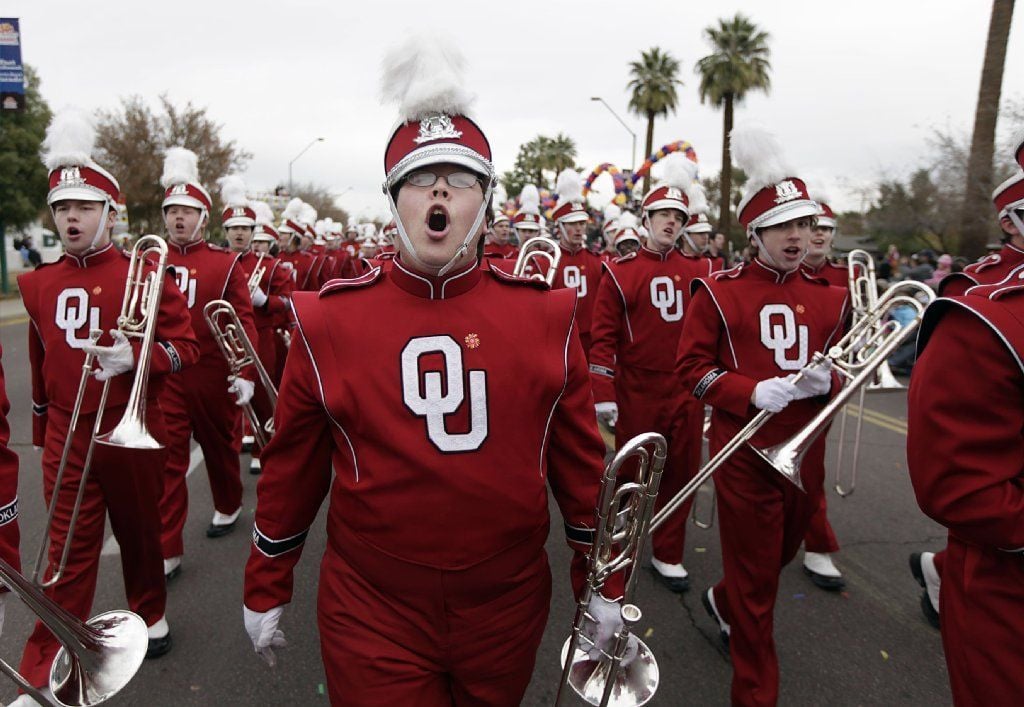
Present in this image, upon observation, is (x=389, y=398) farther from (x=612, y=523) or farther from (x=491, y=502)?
(x=612, y=523)

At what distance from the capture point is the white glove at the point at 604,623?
6.82 feet

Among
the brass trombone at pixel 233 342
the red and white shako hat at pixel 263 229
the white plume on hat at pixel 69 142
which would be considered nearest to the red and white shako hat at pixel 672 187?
the brass trombone at pixel 233 342

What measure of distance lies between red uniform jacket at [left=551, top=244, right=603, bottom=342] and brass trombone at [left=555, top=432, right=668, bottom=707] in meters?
4.97

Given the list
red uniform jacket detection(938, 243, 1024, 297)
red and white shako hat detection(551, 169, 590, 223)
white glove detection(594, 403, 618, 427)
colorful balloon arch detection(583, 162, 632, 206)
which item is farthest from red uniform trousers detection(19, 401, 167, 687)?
colorful balloon arch detection(583, 162, 632, 206)

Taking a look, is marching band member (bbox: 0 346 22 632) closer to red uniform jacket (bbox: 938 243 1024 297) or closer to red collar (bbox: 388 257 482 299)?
red collar (bbox: 388 257 482 299)

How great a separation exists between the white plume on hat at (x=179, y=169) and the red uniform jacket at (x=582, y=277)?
3.46 m

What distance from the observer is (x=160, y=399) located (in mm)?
4535

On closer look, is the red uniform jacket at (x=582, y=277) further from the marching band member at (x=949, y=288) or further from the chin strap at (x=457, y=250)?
the chin strap at (x=457, y=250)

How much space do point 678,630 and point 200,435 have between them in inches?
135

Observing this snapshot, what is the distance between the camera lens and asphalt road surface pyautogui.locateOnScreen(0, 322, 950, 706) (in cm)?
322

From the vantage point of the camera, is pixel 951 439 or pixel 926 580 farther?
pixel 926 580

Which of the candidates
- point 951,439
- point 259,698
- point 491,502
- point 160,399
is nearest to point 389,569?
point 491,502

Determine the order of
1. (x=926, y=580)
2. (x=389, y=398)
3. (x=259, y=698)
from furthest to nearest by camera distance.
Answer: (x=926, y=580), (x=259, y=698), (x=389, y=398)

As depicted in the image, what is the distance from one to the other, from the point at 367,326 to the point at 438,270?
248 mm
